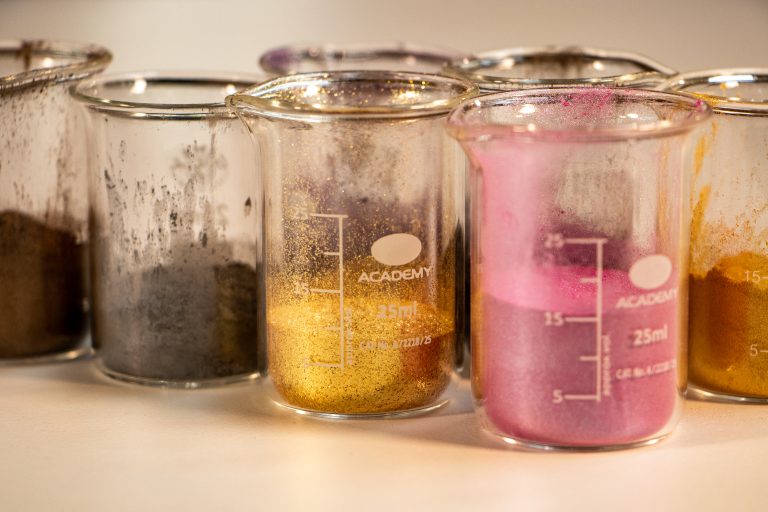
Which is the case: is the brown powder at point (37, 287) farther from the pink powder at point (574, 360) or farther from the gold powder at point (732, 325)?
the gold powder at point (732, 325)

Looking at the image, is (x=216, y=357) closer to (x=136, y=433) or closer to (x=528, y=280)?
(x=136, y=433)

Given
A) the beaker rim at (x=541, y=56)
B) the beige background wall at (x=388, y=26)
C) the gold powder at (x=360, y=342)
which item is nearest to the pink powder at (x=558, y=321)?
the gold powder at (x=360, y=342)

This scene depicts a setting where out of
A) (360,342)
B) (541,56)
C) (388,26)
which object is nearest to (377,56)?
(388,26)

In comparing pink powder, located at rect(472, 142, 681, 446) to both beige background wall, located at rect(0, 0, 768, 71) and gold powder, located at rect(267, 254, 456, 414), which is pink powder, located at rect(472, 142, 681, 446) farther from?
beige background wall, located at rect(0, 0, 768, 71)

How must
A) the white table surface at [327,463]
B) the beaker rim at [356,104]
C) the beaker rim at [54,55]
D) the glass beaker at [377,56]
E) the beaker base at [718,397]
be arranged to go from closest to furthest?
the white table surface at [327,463], the beaker rim at [356,104], the beaker base at [718,397], the beaker rim at [54,55], the glass beaker at [377,56]

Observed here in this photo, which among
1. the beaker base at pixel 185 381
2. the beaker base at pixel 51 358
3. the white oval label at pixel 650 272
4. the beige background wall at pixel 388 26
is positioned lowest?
the beaker base at pixel 185 381
